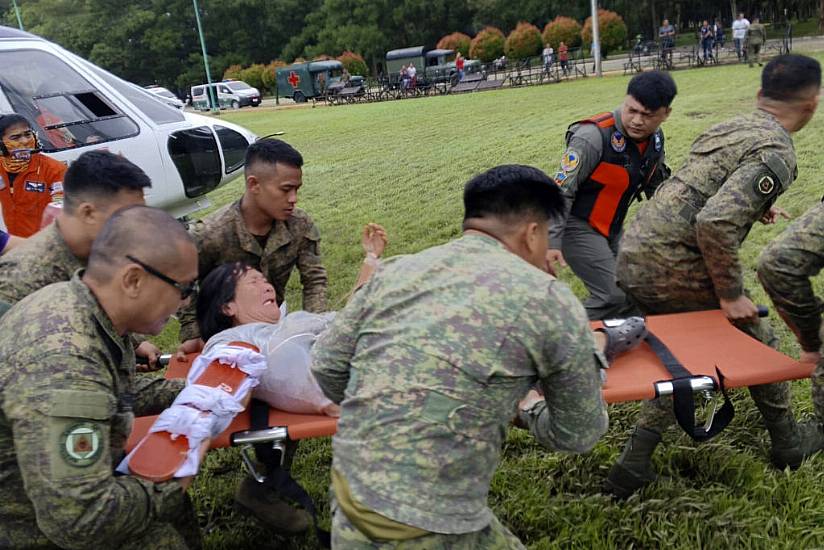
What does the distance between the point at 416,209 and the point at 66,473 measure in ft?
22.1

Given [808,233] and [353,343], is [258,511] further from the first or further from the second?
[808,233]

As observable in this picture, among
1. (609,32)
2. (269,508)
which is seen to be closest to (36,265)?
(269,508)

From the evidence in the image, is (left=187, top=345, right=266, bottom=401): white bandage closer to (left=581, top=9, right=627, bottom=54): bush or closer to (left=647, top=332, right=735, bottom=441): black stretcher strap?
(left=647, top=332, right=735, bottom=441): black stretcher strap

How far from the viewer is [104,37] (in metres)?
54.9

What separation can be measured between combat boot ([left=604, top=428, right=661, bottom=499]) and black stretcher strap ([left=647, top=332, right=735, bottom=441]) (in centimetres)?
28

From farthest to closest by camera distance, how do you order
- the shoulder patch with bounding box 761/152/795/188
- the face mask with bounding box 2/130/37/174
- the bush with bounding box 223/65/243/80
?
the bush with bounding box 223/65/243/80 < the face mask with bounding box 2/130/37/174 < the shoulder patch with bounding box 761/152/795/188

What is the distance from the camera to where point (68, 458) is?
5.71 feet

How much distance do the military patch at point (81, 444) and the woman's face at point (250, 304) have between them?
1.21 m

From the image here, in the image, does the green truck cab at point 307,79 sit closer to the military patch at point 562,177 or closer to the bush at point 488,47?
the bush at point 488,47


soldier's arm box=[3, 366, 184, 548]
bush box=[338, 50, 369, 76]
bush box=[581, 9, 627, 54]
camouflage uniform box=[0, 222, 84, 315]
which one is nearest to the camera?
soldier's arm box=[3, 366, 184, 548]

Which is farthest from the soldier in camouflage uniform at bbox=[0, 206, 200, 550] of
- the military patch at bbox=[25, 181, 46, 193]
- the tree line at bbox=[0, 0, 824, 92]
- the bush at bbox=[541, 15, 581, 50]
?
the tree line at bbox=[0, 0, 824, 92]

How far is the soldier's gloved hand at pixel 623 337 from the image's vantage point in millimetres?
2879

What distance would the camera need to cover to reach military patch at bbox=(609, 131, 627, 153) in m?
3.84

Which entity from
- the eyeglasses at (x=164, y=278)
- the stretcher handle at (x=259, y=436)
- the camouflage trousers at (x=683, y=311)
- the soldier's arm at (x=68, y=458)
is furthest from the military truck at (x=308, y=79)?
the soldier's arm at (x=68, y=458)
